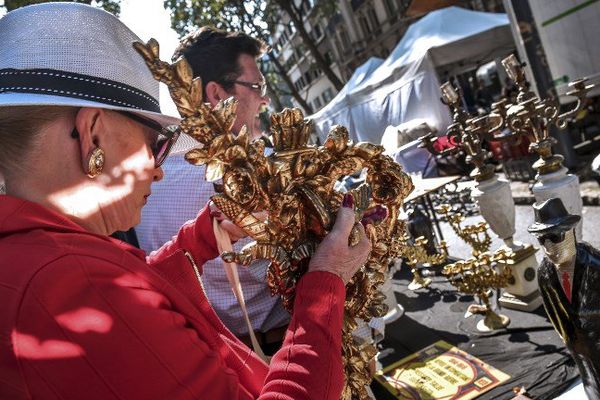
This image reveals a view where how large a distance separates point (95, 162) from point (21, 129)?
0.15 metres

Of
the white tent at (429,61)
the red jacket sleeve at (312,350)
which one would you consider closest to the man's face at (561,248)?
the red jacket sleeve at (312,350)

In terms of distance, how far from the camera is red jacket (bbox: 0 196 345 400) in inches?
27.7

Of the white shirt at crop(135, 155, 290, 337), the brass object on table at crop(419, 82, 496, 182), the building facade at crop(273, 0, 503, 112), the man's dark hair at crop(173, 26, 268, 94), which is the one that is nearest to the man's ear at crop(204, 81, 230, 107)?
the man's dark hair at crop(173, 26, 268, 94)

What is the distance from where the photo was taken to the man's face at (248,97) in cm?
200

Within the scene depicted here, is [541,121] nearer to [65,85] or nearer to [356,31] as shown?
[65,85]

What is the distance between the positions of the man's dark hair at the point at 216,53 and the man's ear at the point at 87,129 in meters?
1.14

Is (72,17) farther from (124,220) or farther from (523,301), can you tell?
(523,301)

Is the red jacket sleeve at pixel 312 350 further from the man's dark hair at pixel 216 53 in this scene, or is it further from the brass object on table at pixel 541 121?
the brass object on table at pixel 541 121

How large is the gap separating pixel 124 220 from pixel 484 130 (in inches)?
91.1

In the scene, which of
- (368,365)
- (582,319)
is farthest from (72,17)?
(582,319)

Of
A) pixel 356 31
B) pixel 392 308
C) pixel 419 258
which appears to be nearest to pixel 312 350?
pixel 392 308

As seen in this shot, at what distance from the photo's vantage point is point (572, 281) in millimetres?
1540

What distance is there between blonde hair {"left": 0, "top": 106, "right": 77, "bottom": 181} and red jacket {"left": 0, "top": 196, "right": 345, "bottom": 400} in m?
0.09

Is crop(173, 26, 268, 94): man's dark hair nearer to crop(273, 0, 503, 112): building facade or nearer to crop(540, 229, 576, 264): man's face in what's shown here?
crop(540, 229, 576, 264): man's face
